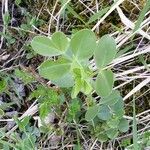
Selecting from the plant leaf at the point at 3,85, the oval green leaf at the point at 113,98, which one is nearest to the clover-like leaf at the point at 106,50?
the oval green leaf at the point at 113,98

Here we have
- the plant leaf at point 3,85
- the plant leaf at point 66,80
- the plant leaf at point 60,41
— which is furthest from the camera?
the plant leaf at point 3,85

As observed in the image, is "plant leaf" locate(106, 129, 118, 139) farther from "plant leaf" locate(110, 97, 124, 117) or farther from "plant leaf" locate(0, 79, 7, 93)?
"plant leaf" locate(0, 79, 7, 93)

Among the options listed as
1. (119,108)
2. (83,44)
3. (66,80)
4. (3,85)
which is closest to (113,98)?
(119,108)

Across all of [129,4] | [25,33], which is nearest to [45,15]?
[25,33]

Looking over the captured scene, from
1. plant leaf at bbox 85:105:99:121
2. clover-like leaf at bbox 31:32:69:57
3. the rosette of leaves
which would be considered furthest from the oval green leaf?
clover-like leaf at bbox 31:32:69:57

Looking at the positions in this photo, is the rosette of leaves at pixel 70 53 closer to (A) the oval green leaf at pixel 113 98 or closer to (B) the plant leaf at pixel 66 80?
(B) the plant leaf at pixel 66 80

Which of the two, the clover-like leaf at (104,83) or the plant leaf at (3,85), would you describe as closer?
the clover-like leaf at (104,83)

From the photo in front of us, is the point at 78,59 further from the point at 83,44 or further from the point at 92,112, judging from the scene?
the point at 92,112
